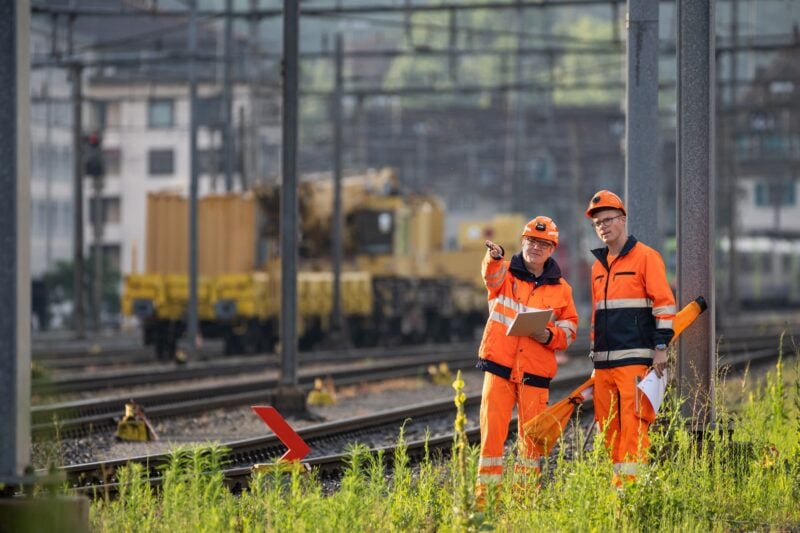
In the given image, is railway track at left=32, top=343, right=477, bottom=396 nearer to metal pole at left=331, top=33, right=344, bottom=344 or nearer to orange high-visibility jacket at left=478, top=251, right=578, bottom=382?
metal pole at left=331, top=33, right=344, bottom=344

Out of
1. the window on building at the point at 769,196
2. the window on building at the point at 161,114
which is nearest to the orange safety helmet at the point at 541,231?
the window on building at the point at 161,114

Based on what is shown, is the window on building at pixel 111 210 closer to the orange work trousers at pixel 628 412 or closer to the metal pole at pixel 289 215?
the metal pole at pixel 289 215

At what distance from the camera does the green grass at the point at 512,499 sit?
22.2ft

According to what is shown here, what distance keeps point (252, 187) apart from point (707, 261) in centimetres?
2271

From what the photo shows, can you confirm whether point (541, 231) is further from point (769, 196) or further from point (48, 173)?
point (769, 196)

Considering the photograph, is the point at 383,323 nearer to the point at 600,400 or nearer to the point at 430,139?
the point at 600,400

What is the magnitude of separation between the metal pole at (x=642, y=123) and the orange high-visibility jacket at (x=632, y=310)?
Answer: 1.88 m

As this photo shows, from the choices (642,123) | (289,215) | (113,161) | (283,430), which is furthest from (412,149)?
(283,430)

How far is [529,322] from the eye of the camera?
26.1 feet

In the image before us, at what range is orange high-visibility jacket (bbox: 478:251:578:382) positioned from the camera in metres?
8.11

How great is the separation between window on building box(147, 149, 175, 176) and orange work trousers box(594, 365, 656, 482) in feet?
215

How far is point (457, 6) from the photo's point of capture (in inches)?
985

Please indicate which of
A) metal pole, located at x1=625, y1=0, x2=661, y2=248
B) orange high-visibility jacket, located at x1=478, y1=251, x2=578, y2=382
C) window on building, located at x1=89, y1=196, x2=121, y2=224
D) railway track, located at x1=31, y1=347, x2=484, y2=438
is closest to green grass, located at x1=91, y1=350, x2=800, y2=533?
orange high-visibility jacket, located at x1=478, y1=251, x2=578, y2=382

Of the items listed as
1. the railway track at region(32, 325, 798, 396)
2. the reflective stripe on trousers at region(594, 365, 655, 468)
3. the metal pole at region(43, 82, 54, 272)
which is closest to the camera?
the reflective stripe on trousers at region(594, 365, 655, 468)
